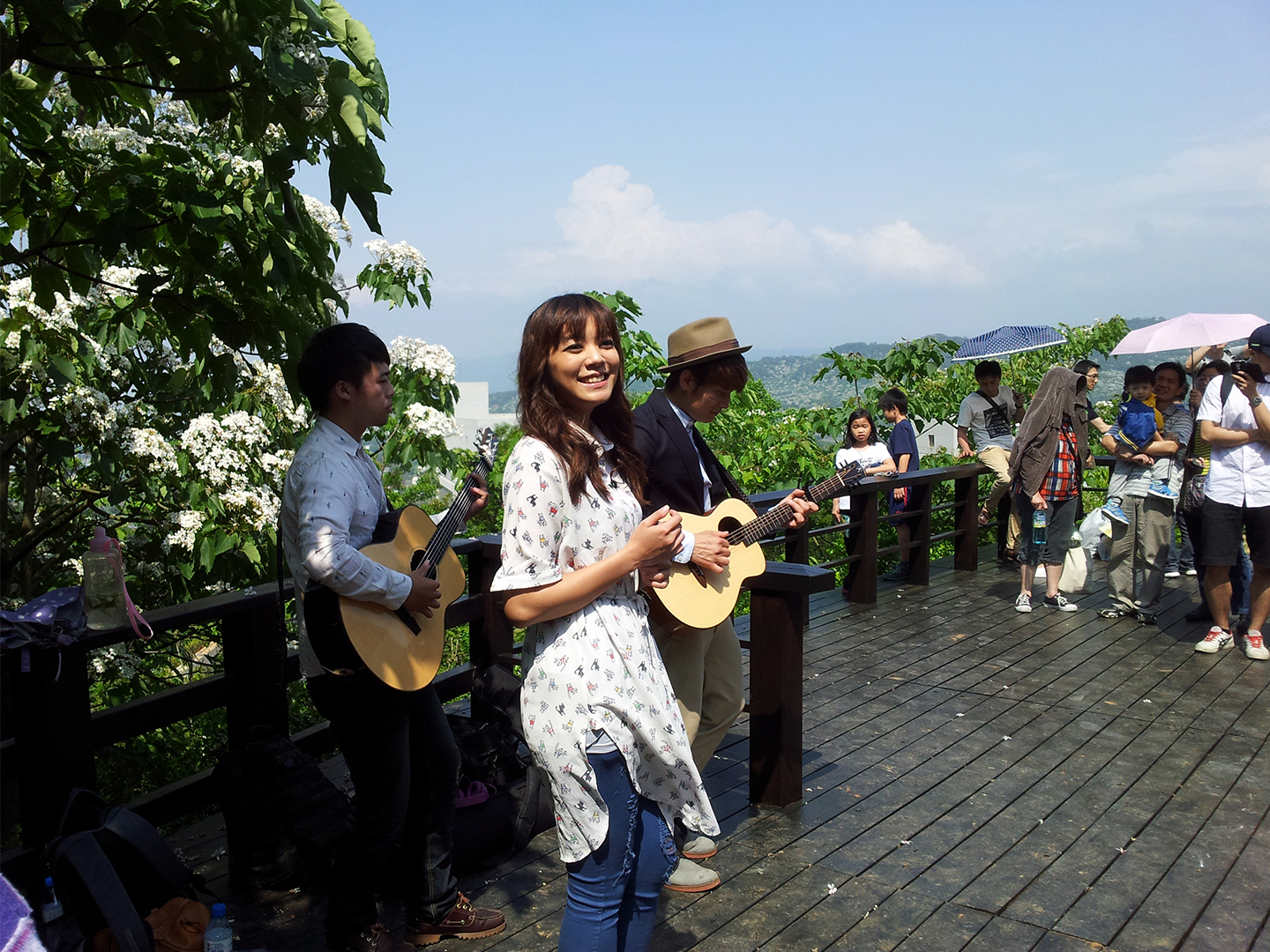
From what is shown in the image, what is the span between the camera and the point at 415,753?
2998 mm

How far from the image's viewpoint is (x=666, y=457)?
3.20 metres

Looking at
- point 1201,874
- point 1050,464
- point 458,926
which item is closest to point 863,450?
point 1050,464

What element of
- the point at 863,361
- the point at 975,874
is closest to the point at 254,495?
the point at 975,874

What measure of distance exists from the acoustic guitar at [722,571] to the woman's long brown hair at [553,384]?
0.88 meters

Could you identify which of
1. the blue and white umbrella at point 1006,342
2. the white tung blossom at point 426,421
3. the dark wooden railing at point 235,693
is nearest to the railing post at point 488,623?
the dark wooden railing at point 235,693

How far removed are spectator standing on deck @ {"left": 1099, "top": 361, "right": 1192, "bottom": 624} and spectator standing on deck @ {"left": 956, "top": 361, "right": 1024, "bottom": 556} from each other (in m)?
2.13

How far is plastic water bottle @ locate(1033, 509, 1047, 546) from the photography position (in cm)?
721

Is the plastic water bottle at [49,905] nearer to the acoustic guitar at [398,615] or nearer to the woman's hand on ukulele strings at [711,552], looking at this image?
the acoustic guitar at [398,615]

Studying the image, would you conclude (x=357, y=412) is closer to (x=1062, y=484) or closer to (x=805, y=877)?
(x=805, y=877)

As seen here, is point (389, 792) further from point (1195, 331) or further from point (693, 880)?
point (1195, 331)

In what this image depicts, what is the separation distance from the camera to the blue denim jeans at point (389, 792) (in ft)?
9.03

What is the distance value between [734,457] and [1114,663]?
197 inches

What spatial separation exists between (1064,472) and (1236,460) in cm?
130

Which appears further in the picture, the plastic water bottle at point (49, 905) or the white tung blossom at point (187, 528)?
the white tung blossom at point (187, 528)
